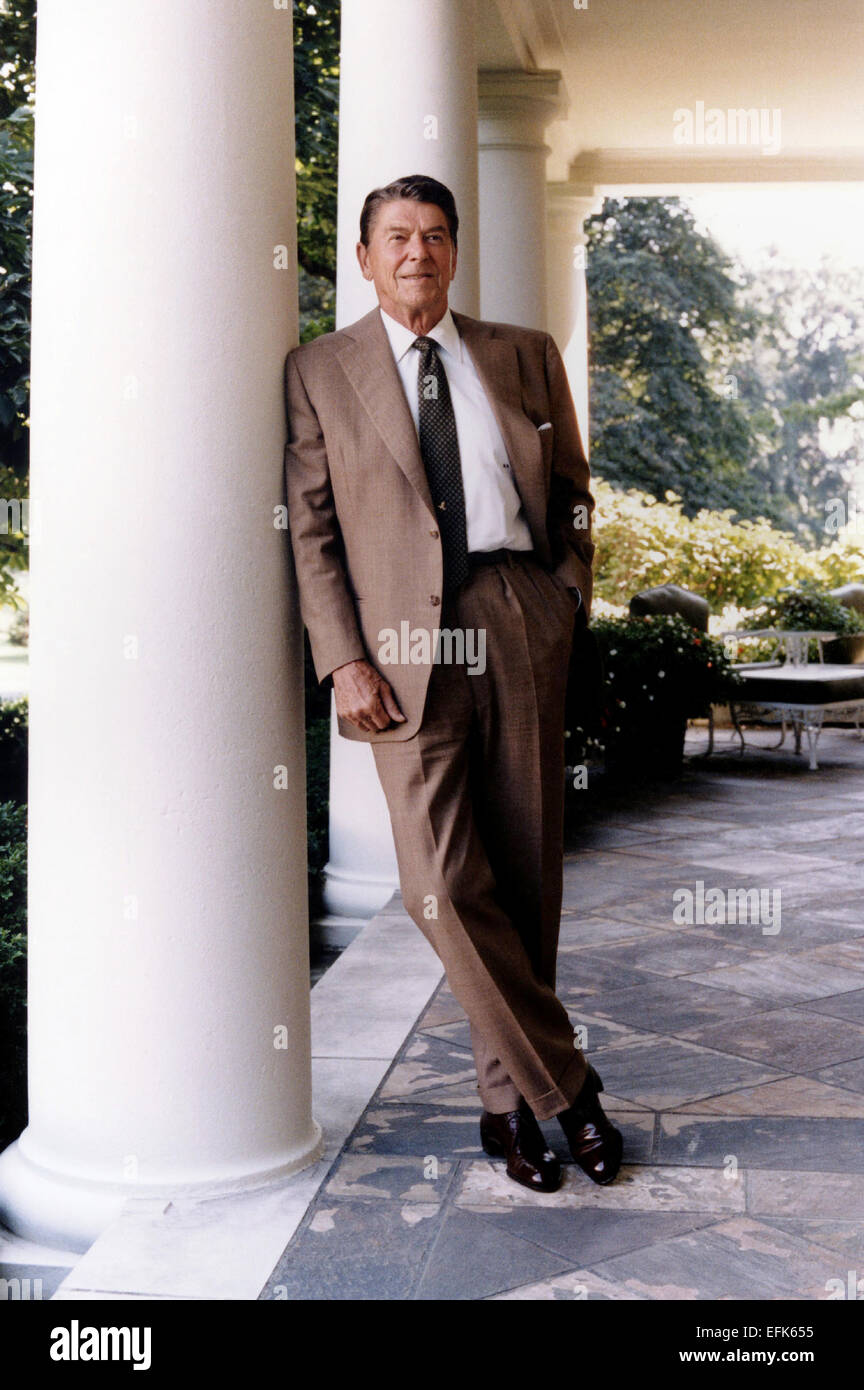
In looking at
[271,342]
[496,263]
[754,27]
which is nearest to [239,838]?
[271,342]

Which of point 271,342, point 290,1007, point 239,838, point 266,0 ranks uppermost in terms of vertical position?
point 266,0

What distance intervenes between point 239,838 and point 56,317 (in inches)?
49.5

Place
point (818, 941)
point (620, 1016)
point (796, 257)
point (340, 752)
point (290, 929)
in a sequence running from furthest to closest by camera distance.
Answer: point (796, 257) < point (340, 752) < point (818, 941) < point (620, 1016) < point (290, 929)

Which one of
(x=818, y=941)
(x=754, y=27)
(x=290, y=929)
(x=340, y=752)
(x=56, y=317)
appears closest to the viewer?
(x=56, y=317)

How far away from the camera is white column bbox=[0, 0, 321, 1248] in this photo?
3.47 metres

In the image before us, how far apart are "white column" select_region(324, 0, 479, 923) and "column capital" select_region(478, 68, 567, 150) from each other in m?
3.80

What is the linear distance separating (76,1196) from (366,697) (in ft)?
4.38

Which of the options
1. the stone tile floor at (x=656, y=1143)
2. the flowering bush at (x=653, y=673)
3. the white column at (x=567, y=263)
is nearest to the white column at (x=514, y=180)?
the flowering bush at (x=653, y=673)

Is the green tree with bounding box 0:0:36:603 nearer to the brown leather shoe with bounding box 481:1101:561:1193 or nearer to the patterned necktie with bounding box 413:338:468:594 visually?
the patterned necktie with bounding box 413:338:468:594

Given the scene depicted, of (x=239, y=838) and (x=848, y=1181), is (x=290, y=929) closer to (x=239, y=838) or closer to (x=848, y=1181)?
(x=239, y=838)

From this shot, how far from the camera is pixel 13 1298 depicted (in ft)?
11.8

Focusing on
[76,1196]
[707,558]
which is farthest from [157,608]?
[707,558]

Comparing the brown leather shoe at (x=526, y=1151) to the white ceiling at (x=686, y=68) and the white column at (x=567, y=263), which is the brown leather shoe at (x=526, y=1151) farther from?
the white column at (x=567, y=263)

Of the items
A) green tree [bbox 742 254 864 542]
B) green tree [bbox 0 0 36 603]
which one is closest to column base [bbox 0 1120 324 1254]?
green tree [bbox 0 0 36 603]
